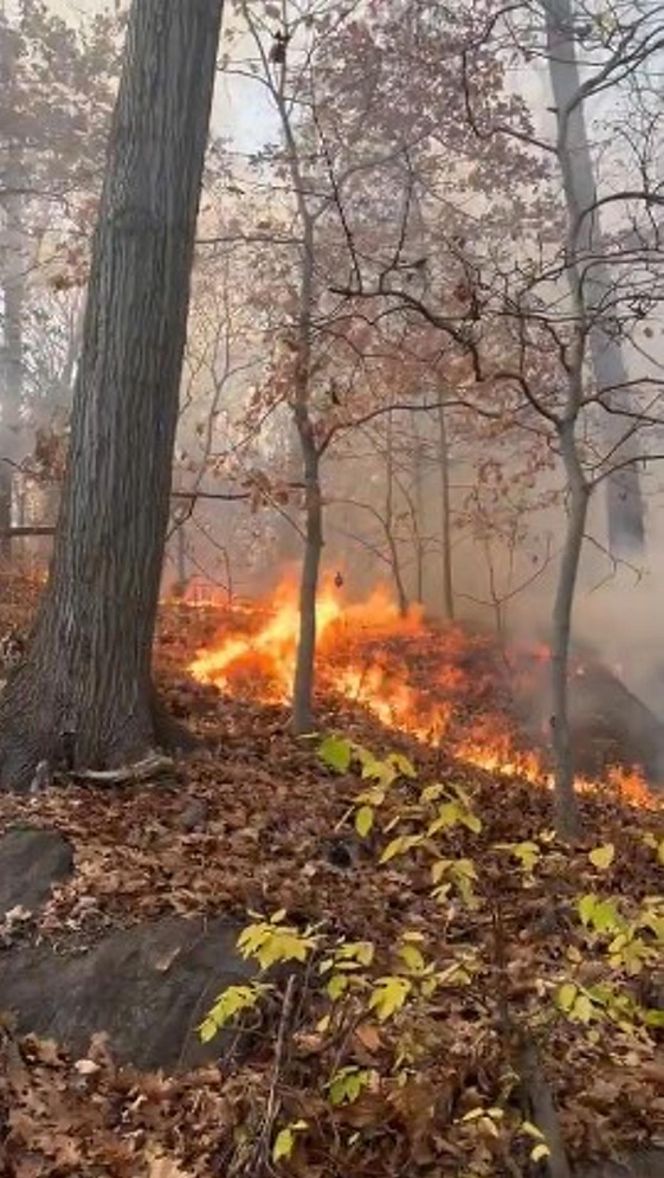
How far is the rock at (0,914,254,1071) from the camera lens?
4.73 metres

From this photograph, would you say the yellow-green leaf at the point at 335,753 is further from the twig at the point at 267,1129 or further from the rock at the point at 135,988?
the rock at the point at 135,988

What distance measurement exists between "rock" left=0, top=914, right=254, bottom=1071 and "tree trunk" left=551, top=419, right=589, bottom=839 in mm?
2921

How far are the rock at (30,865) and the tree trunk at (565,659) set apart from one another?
3.30 metres

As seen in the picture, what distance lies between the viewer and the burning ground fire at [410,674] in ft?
38.7

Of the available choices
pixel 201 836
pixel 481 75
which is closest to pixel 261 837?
pixel 201 836

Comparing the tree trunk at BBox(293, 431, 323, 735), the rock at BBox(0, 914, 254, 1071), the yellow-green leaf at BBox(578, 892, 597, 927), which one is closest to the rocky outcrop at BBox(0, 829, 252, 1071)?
the rock at BBox(0, 914, 254, 1071)

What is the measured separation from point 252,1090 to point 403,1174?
603 mm

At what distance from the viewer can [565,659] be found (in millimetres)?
7391

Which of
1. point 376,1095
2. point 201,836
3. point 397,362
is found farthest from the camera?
point 397,362

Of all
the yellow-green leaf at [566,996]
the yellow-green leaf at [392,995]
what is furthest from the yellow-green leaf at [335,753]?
the yellow-green leaf at [566,996]

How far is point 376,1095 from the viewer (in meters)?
4.03

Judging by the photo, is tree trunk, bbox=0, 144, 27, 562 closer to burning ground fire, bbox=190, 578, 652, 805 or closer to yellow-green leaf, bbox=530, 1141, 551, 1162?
burning ground fire, bbox=190, 578, 652, 805

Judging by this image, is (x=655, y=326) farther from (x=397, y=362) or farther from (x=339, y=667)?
(x=397, y=362)

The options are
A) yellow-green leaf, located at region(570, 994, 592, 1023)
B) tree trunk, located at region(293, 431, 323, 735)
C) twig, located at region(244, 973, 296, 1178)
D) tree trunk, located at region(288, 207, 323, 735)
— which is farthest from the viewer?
tree trunk, located at region(293, 431, 323, 735)
